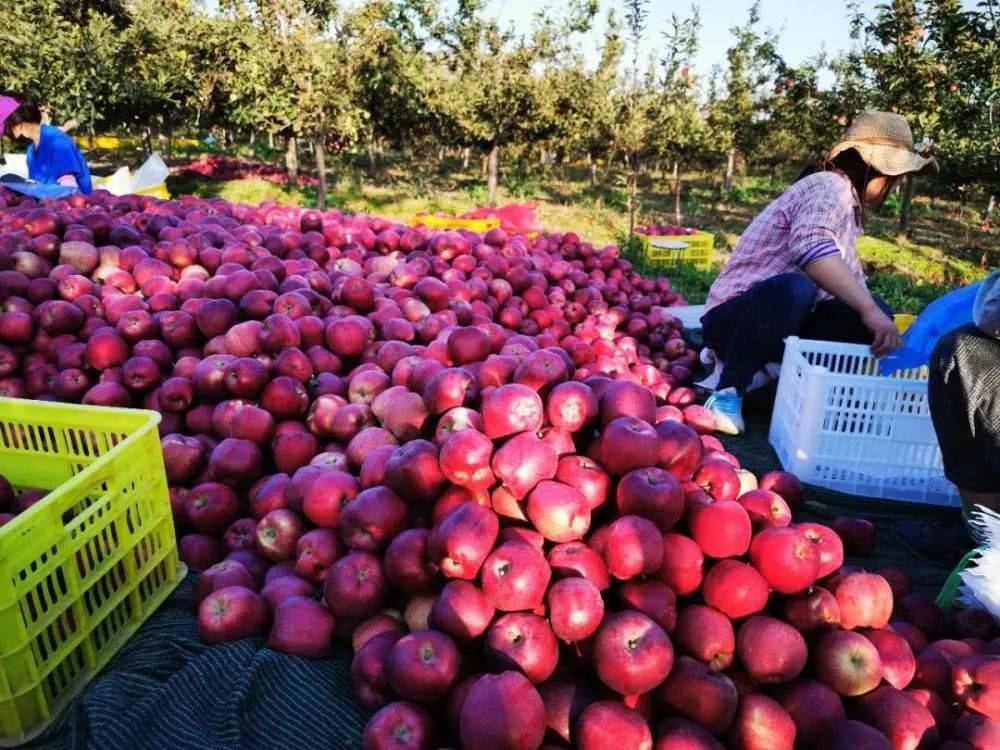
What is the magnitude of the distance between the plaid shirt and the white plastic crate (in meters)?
0.76

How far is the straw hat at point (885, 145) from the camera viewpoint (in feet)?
12.1

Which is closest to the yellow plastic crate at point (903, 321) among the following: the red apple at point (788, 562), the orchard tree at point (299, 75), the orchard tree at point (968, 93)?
the red apple at point (788, 562)

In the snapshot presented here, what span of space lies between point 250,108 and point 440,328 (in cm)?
1499

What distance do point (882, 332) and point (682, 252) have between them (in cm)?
683

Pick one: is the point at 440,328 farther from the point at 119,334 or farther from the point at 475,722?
the point at 475,722

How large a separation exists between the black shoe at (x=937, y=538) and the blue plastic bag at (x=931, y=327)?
77 cm

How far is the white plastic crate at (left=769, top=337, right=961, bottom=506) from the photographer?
10.4 ft

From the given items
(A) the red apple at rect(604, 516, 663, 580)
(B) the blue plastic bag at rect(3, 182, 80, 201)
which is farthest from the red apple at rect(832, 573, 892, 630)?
(B) the blue plastic bag at rect(3, 182, 80, 201)

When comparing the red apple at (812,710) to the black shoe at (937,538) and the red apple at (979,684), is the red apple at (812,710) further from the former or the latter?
the black shoe at (937,538)

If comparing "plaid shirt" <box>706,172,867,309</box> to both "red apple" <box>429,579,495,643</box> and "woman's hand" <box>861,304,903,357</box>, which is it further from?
"red apple" <box>429,579,495,643</box>

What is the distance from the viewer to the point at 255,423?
104 inches

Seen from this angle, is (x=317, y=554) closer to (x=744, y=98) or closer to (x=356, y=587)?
(x=356, y=587)

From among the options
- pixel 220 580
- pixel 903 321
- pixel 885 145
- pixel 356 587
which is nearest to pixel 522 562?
pixel 356 587

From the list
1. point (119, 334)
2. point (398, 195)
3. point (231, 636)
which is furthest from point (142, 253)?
point (398, 195)
